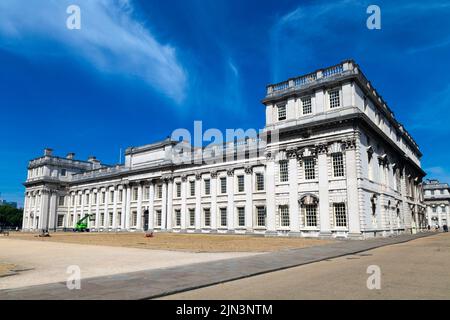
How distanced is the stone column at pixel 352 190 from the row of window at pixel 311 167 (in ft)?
2.72

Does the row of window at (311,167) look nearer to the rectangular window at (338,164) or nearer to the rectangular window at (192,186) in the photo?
the rectangular window at (338,164)

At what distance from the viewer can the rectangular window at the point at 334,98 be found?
1323 inches

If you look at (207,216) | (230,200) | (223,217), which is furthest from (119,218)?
(230,200)

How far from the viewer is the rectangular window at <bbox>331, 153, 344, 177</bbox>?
32688 millimetres

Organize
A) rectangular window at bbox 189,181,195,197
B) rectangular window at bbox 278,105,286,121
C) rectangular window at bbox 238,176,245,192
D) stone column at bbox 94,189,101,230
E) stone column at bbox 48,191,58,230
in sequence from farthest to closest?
stone column at bbox 48,191,58,230 → stone column at bbox 94,189,101,230 → rectangular window at bbox 189,181,195,197 → rectangular window at bbox 238,176,245,192 → rectangular window at bbox 278,105,286,121

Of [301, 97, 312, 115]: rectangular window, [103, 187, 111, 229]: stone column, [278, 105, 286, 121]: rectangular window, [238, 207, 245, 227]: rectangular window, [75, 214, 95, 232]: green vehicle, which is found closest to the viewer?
[301, 97, 312, 115]: rectangular window

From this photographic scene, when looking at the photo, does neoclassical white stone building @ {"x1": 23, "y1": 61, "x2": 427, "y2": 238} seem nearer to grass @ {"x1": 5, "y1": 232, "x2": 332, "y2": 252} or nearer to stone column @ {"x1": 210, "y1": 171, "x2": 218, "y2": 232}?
stone column @ {"x1": 210, "y1": 171, "x2": 218, "y2": 232}

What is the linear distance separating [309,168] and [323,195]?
3.18 m

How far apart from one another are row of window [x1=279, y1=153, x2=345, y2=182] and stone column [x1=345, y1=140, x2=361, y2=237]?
0.83 metres

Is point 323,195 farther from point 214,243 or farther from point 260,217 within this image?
point 214,243

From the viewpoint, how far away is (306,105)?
35.8 m

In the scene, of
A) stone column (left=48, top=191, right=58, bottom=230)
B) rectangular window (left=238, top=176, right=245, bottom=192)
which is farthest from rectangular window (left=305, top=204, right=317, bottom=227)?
stone column (left=48, top=191, right=58, bottom=230)
